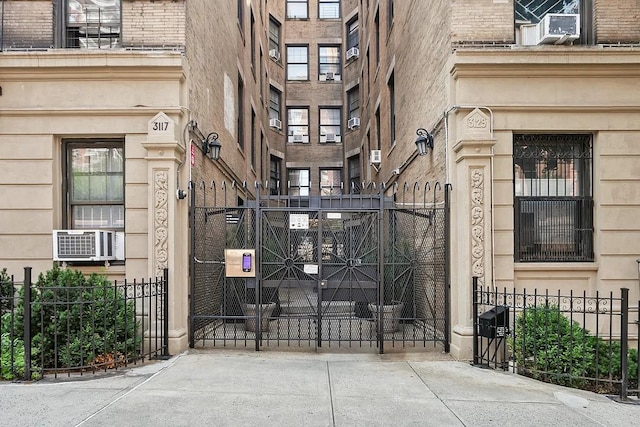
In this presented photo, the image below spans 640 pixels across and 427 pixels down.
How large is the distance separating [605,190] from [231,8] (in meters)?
10.6

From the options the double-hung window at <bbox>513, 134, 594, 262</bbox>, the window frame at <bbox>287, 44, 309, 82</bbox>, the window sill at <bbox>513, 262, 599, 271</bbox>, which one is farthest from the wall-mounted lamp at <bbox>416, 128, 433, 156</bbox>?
the window frame at <bbox>287, 44, 309, 82</bbox>

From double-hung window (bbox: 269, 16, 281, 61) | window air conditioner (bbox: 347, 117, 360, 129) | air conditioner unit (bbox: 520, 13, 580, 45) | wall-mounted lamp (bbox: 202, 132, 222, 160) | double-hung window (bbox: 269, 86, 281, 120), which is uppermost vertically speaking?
double-hung window (bbox: 269, 16, 281, 61)

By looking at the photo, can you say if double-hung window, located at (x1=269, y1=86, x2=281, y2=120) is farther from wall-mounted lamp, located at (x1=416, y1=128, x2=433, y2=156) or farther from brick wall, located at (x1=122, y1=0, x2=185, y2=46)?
brick wall, located at (x1=122, y1=0, x2=185, y2=46)

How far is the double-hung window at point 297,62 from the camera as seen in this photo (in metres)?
26.9

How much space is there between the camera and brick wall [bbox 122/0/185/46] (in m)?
8.38

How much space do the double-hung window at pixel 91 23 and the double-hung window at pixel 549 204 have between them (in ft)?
25.8

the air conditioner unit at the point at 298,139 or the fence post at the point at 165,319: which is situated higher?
the air conditioner unit at the point at 298,139

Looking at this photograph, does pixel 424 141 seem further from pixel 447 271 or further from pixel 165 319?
pixel 165 319

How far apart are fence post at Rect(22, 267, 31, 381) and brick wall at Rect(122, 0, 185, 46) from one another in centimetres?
450

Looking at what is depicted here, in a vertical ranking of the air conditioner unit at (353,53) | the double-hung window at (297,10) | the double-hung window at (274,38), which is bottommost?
the air conditioner unit at (353,53)

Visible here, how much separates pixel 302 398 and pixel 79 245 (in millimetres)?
4851

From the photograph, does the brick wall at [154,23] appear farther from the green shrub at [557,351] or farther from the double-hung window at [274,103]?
the double-hung window at [274,103]

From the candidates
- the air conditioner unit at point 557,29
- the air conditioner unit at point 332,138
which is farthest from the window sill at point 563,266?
the air conditioner unit at point 332,138

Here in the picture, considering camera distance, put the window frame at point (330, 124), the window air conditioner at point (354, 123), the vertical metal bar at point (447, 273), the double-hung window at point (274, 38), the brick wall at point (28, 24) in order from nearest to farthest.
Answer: the vertical metal bar at point (447, 273), the brick wall at point (28, 24), the window air conditioner at point (354, 123), the double-hung window at point (274, 38), the window frame at point (330, 124)
